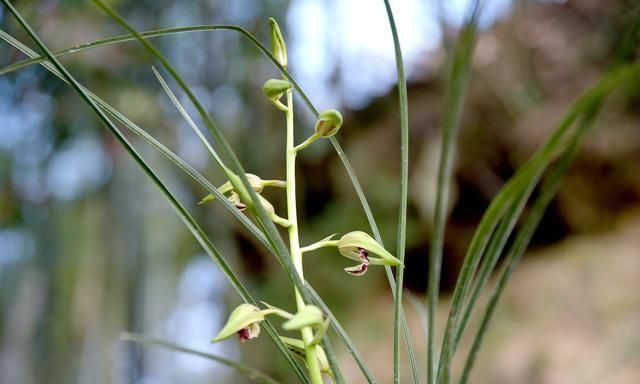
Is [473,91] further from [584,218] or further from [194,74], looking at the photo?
[194,74]

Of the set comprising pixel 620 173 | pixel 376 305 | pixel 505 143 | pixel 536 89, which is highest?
pixel 536 89

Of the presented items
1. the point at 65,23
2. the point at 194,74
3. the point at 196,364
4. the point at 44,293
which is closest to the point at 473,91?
the point at 194,74

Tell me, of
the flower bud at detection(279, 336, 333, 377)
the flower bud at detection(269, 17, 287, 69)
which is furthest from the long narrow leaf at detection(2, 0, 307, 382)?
the flower bud at detection(269, 17, 287, 69)

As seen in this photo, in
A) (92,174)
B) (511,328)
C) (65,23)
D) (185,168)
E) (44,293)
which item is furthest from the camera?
(92,174)

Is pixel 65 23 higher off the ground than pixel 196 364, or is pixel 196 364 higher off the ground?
pixel 65 23

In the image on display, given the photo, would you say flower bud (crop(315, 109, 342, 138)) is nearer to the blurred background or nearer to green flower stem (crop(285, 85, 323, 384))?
green flower stem (crop(285, 85, 323, 384))

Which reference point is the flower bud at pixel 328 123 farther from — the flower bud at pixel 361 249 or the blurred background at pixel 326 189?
the blurred background at pixel 326 189

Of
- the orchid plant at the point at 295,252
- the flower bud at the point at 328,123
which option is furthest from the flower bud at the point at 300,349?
the flower bud at the point at 328,123
